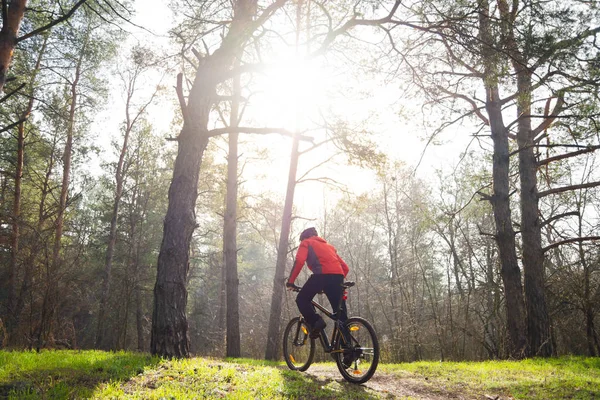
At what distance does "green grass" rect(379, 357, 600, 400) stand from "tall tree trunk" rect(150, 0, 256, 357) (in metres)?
3.67

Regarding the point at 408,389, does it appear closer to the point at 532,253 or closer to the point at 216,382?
the point at 216,382

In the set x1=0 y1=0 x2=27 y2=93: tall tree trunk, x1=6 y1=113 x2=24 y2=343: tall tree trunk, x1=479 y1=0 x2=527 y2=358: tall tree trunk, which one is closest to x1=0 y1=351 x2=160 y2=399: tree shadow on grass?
x1=0 y1=0 x2=27 y2=93: tall tree trunk

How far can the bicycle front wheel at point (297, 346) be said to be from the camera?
19.8 ft

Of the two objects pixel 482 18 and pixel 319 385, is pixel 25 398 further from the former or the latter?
pixel 482 18

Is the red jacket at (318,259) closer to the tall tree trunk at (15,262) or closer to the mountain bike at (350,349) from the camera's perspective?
the mountain bike at (350,349)

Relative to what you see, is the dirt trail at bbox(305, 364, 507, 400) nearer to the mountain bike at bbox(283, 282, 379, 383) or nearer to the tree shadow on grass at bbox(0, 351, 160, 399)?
the mountain bike at bbox(283, 282, 379, 383)

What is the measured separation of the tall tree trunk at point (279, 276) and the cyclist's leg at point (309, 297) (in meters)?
4.57

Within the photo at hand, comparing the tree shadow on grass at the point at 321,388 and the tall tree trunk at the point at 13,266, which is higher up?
the tall tree trunk at the point at 13,266

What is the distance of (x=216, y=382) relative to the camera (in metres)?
4.05

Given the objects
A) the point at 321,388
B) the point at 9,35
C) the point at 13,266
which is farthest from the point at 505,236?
the point at 13,266

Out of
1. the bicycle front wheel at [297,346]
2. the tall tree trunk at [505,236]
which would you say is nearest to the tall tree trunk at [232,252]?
the bicycle front wheel at [297,346]

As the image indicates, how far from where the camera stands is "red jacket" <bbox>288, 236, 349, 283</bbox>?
5.20 meters

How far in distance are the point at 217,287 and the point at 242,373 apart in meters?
25.2

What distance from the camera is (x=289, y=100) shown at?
32.4 ft
